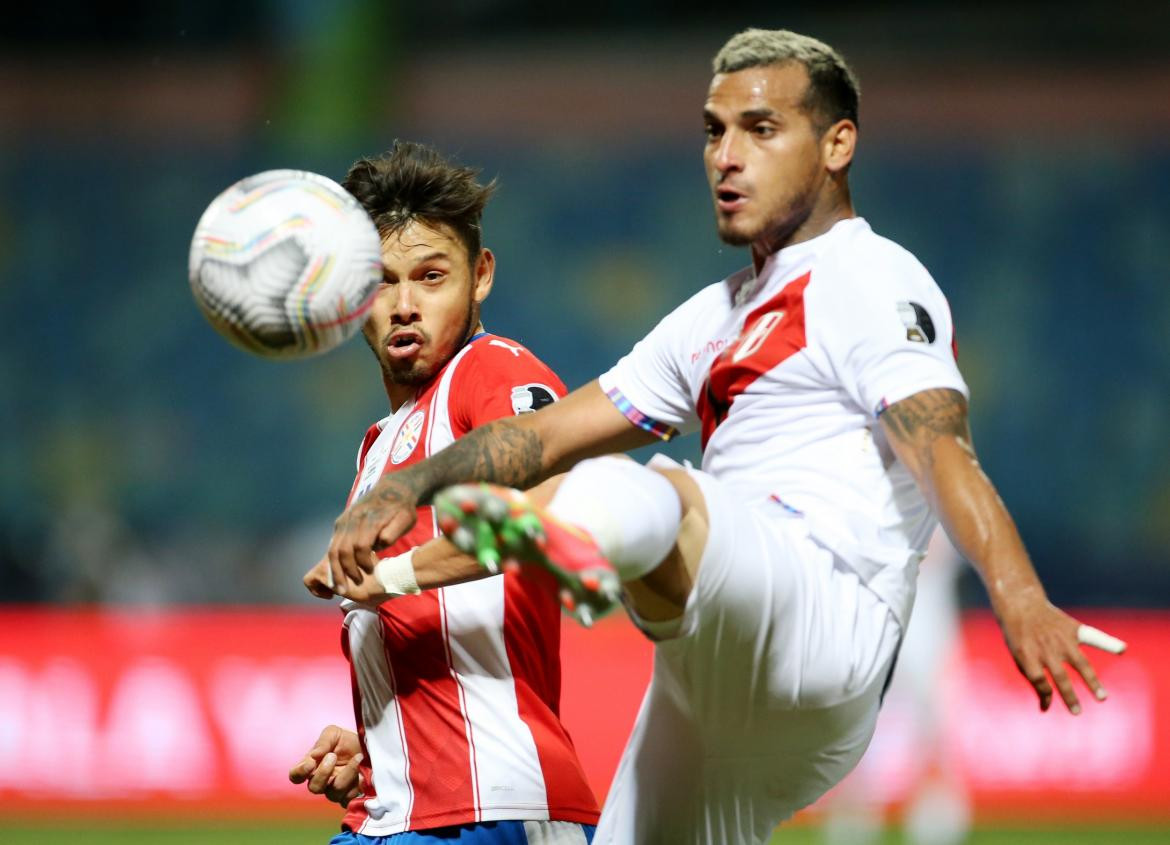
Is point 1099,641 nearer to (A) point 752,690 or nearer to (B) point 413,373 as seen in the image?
(A) point 752,690

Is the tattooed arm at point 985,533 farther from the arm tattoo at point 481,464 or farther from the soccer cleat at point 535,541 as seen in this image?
the arm tattoo at point 481,464

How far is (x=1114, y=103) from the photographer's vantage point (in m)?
16.3

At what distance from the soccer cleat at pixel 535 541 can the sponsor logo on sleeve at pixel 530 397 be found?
107 cm

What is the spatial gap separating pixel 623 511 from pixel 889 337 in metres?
0.82

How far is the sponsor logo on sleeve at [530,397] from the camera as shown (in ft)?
11.8

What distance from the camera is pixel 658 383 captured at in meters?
3.77

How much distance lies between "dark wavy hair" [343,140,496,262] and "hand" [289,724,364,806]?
1.23 meters

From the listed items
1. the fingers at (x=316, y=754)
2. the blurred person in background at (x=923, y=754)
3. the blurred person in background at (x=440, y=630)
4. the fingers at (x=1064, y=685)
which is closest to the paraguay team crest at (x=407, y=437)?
the blurred person in background at (x=440, y=630)

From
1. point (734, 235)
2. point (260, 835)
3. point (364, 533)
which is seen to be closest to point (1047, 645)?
point (734, 235)

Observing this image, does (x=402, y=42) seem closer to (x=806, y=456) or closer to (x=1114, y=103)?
(x=1114, y=103)

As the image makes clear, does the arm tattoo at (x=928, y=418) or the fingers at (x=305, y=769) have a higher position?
the arm tattoo at (x=928, y=418)

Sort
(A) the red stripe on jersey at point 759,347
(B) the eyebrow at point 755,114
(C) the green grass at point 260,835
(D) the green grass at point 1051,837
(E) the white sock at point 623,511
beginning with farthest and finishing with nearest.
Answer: (D) the green grass at point 1051,837, (C) the green grass at point 260,835, (B) the eyebrow at point 755,114, (A) the red stripe on jersey at point 759,347, (E) the white sock at point 623,511

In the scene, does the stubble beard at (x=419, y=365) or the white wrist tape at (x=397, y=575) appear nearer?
the white wrist tape at (x=397, y=575)

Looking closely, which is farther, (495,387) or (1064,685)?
(495,387)
